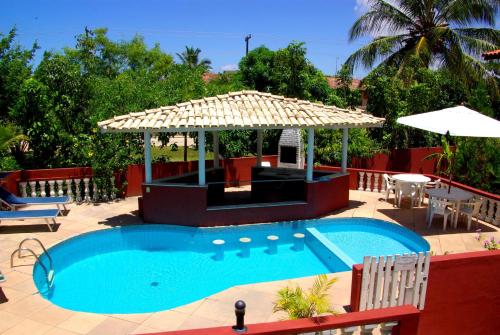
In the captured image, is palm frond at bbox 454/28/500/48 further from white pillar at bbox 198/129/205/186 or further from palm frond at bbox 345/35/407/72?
white pillar at bbox 198/129/205/186

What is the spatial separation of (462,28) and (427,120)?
16614 millimetres

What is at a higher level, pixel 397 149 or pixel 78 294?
pixel 397 149

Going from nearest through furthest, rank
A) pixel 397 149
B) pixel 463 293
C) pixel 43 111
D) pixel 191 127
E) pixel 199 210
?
pixel 463 293 < pixel 191 127 < pixel 199 210 < pixel 43 111 < pixel 397 149

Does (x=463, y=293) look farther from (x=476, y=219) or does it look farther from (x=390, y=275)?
(x=476, y=219)

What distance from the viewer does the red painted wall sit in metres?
6.38

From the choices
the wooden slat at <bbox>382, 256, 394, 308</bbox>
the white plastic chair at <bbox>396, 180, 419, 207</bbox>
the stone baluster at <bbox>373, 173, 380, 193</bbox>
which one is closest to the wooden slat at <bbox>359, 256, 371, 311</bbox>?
the wooden slat at <bbox>382, 256, 394, 308</bbox>

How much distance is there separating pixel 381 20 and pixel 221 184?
17546 mm

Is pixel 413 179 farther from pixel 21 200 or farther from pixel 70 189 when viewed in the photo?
pixel 21 200

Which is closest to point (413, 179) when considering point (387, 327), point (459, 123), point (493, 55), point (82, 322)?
point (459, 123)

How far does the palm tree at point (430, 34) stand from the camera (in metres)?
23.2

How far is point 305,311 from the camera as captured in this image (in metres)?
5.36

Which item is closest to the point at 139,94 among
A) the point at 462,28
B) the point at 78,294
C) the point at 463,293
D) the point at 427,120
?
the point at 78,294

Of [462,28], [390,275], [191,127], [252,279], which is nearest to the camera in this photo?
[390,275]

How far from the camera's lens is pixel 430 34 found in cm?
2405
